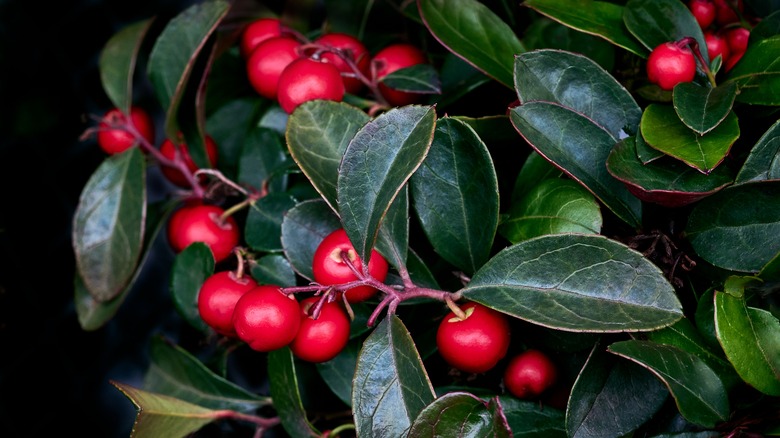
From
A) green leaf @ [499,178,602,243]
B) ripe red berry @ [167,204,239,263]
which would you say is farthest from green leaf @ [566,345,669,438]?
ripe red berry @ [167,204,239,263]

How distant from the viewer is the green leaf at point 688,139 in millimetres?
594

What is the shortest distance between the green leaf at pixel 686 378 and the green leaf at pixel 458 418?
11 centimetres

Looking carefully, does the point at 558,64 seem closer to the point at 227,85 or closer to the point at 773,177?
the point at 773,177

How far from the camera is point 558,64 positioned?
675 mm

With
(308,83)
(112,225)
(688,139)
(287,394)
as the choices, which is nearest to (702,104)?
(688,139)

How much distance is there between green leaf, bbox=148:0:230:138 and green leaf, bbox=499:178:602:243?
1.30 ft

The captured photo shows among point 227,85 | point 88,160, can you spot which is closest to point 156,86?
point 227,85

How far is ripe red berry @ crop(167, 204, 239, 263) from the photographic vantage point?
2.79 ft

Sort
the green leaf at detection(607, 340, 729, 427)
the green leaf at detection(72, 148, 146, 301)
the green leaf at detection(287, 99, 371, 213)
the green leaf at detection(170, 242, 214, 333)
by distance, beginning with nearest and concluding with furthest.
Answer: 1. the green leaf at detection(607, 340, 729, 427)
2. the green leaf at detection(287, 99, 371, 213)
3. the green leaf at detection(170, 242, 214, 333)
4. the green leaf at detection(72, 148, 146, 301)

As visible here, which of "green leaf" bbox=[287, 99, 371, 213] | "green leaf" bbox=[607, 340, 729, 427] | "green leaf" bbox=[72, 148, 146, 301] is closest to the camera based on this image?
"green leaf" bbox=[607, 340, 729, 427]

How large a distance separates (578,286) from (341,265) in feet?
0.66

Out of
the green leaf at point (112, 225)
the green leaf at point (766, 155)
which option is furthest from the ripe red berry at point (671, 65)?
the green leaf at point (112, 225)

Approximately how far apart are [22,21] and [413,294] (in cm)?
80

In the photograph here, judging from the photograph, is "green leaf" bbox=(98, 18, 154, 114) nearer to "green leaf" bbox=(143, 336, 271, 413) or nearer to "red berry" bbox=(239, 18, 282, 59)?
"red berry" bbox=(239, 18, 282, 59)
